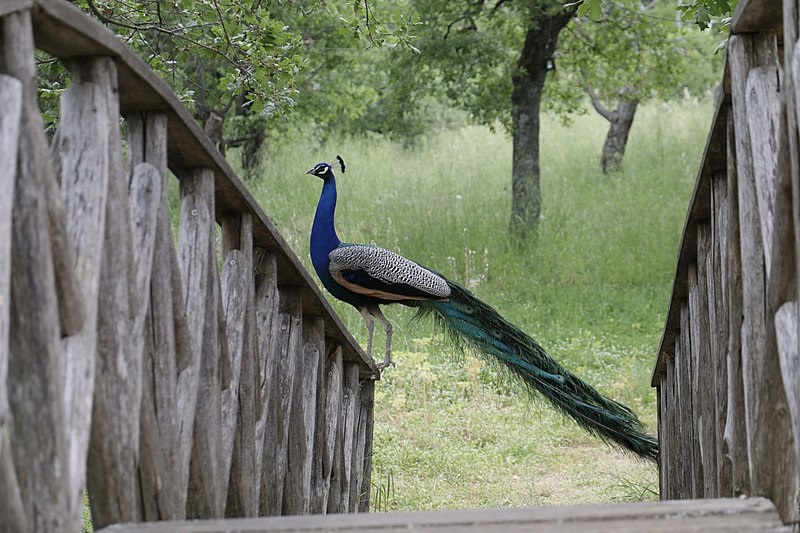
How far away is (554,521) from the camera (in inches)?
83.6

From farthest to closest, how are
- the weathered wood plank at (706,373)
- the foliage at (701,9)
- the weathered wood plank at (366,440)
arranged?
the weathered wood plank at (366,440)
the foliage at (701,9)
the weathered wood plank at (706,373)

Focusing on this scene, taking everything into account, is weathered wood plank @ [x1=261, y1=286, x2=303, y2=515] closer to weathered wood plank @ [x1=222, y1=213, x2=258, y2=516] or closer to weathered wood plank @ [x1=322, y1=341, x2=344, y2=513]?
weathered wood plank @ [x1=222, y1=213, x2=258, y2=516]

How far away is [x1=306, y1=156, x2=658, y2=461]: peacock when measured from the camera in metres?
6.57

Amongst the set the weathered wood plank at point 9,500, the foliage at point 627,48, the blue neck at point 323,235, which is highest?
the foliage at point 627,48

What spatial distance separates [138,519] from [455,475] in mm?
5122

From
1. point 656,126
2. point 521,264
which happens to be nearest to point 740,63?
point 521,264

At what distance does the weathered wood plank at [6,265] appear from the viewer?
5.19ft

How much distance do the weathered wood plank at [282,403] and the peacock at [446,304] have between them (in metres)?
2.88

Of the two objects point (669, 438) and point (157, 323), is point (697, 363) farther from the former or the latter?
point (157, 323)

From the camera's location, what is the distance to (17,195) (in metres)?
1.78

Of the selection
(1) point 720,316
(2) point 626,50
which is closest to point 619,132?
(2) point 626,50

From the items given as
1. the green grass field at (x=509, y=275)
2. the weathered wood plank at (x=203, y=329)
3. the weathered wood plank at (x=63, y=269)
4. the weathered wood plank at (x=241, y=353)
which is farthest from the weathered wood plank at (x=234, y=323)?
the green grass field at (x=509, y=275)

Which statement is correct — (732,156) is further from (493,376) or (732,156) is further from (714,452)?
(493,376)

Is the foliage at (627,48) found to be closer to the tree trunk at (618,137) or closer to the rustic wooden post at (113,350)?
the tree trunk at (618,137)
